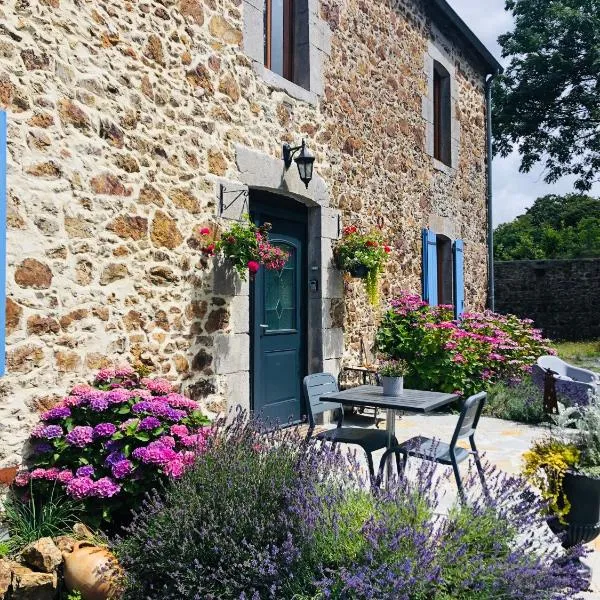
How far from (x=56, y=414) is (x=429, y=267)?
611 cm

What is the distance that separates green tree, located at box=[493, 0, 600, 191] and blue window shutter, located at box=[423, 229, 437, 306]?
33.0ft

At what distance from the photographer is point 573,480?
2891 mm

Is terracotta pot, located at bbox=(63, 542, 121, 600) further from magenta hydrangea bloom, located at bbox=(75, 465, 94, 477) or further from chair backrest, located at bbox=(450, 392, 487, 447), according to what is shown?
chair backrest, located at bbox=(450, 392, 487, 447)

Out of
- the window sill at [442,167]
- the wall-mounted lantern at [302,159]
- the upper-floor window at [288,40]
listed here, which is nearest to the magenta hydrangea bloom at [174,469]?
the wall-mounted lantern at [302,159]

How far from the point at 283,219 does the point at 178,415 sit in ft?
9.65

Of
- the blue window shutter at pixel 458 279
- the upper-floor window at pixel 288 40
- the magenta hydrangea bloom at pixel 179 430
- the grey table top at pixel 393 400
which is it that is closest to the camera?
the magenta hydrangea bloom at pixel 179 430

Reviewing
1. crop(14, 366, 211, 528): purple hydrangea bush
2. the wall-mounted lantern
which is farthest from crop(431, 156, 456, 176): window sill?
crop(14, 366, 211, 528): purple hydrangea bush

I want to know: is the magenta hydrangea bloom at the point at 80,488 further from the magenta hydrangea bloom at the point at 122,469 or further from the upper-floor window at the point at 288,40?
the upper-floor window at the point at 288,40

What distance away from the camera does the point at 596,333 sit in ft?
48.5

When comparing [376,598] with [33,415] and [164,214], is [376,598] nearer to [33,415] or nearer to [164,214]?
[33,415]

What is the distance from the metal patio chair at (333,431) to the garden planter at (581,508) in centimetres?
96

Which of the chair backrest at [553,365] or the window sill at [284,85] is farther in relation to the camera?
the chair backrest at [553,365]

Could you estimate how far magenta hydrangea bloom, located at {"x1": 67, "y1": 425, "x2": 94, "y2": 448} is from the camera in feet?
10.5

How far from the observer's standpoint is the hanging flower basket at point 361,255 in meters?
6.32
